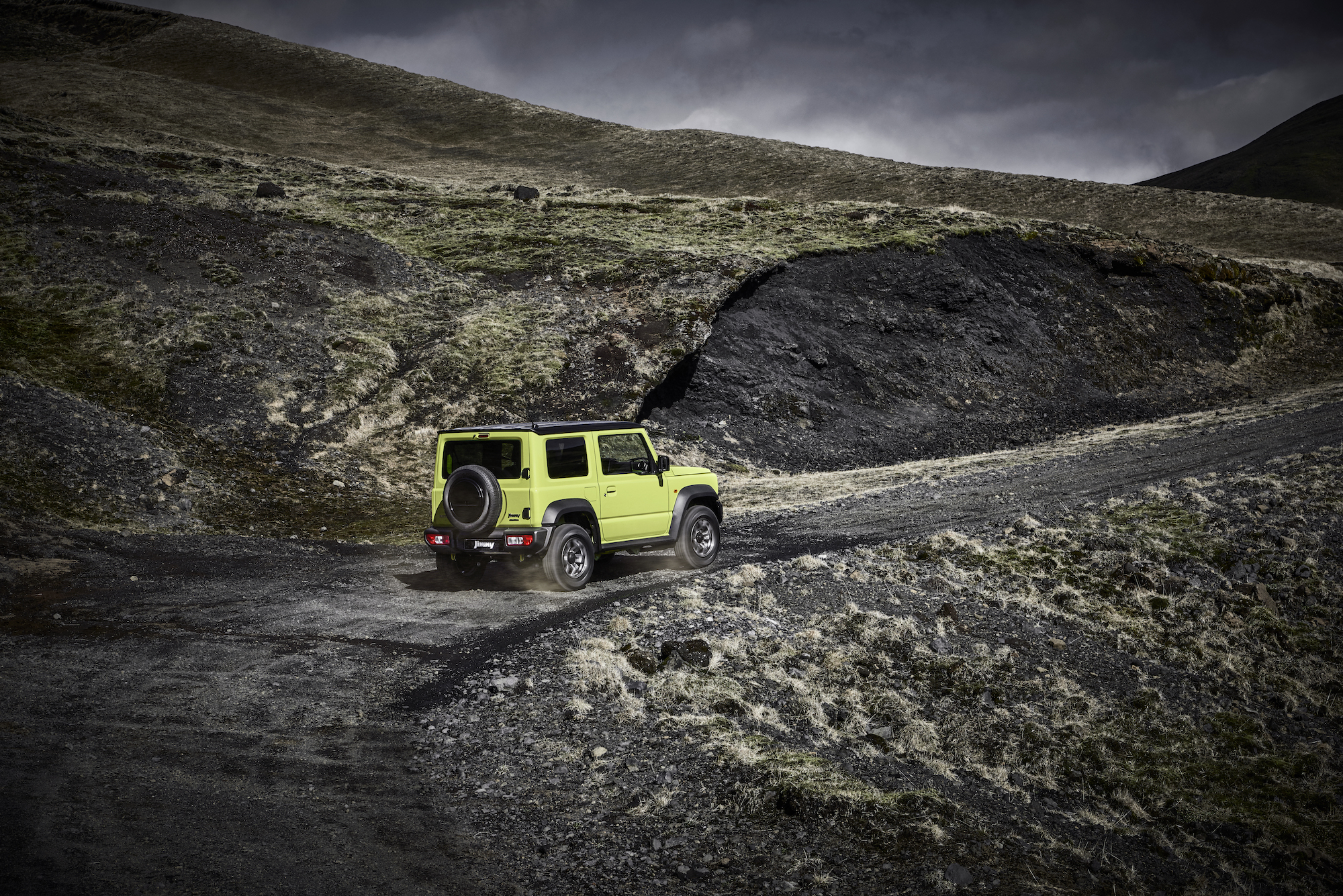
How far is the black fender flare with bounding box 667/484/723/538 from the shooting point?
12602mm

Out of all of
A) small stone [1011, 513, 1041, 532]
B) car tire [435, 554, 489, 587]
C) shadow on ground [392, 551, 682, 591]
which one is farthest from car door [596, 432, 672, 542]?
small stone [1011, 513, 1041, 532]

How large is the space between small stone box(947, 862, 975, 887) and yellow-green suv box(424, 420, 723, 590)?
7.01 metres

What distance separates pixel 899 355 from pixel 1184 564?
2108 cm

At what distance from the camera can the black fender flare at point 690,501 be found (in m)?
12.6

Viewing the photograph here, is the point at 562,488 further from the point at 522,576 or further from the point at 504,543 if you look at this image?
the point at 522,576

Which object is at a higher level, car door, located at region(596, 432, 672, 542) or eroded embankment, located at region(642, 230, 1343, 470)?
eroded embankment, located at region(642, 230, 1343, 470)

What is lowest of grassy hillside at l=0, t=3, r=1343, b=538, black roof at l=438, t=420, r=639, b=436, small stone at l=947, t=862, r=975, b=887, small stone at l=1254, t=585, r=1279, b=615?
small stone at l=947, t=862, r=975, b=887

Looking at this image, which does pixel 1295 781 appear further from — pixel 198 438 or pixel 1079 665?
pixel 198 438

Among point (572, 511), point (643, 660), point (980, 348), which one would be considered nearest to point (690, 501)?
point (572, 511)

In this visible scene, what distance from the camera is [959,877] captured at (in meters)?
4.98

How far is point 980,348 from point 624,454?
25062mm

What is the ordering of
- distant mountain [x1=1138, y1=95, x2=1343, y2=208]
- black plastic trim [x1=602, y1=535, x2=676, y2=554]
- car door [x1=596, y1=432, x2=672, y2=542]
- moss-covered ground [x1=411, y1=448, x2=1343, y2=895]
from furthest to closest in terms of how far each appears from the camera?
distant mountain [x1=1138, y1=95, x2=1343, y2=208] < black plastic trim [x1=602, y1=535, x2=676, y2=554] < car door [x1=596, y1=432, x2=672, y2=542] < moss-covered ground [x1=411, y1=448, x2=1343, y2=895]

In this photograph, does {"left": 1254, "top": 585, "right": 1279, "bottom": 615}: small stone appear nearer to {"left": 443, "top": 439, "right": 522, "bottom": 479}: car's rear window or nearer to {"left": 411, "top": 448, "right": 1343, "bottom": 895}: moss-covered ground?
{"left": 411, "top": 448, "right": 1343, "bottom": 895}: moss-covered ground

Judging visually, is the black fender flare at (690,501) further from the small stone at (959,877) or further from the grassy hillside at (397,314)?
the small stone at (959,877)
